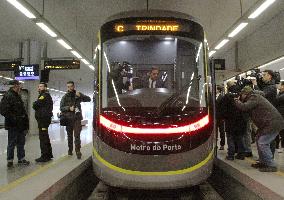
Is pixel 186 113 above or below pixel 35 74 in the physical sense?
below

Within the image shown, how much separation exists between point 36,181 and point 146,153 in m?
1.68

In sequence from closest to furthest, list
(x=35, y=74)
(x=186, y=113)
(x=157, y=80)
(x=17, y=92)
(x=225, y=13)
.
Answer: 1. (x=186, y=113)
2. (x=157, y=80)
3. (x=17, y=92)
4. (x=225, y=13)
5. (x=35, y=74)

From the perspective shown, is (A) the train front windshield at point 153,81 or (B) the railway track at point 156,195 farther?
(B) the railway track at point 156,195

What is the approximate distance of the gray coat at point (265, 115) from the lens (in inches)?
248

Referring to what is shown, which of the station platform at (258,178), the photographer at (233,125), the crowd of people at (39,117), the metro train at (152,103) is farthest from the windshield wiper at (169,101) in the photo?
the crowd of people at (39,117)

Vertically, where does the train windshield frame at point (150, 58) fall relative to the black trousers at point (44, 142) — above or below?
above

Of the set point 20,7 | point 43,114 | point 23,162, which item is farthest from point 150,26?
point 20,7

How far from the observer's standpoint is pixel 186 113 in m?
5.59

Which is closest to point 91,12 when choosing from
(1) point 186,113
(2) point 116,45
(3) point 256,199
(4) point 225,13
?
(4) point 225,13

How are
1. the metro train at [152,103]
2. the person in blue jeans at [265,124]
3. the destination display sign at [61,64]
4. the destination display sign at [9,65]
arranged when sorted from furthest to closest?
1. the destination display sign at [9,65]
2. the destination display sign at [61,64]
3. the person in blue jeans at [265,124]
4. the metro train at [152,103]

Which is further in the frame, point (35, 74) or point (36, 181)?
point (35, 74)

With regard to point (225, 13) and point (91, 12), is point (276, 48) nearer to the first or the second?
point (225, 13)

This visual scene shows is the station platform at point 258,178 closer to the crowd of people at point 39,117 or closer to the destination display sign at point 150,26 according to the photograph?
the destination display sign at point 150,26

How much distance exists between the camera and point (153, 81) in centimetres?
613
